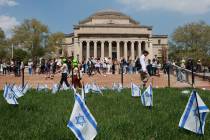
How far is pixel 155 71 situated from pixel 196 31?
185 feet

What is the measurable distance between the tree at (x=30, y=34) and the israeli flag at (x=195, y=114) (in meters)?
85.7

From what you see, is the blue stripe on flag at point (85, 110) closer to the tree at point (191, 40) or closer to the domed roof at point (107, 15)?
the tree at point (191, 40)

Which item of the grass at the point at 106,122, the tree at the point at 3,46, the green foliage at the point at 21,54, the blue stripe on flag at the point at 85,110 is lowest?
the grass at the point at 106,122

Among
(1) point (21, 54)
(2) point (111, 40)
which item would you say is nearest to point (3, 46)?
(1) point (21, 54)

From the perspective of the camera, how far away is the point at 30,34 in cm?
9038

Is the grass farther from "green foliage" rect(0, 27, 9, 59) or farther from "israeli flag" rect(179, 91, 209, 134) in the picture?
"green foliage" rect(0, 27, 9, 59)

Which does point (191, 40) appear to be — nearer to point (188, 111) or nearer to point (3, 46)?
point (3, 46)

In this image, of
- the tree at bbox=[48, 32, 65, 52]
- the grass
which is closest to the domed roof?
the tree at bbox=[48, 32, 65, 52]

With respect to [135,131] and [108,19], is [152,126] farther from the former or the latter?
[108,19]

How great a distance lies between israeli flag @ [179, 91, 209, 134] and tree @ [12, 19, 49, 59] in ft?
281

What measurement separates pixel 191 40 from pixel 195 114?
8454 centimetres

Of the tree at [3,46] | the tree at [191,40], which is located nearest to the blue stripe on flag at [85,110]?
the tree at [191,40]

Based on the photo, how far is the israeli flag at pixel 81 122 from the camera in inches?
213

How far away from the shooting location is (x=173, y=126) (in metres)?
7.35
